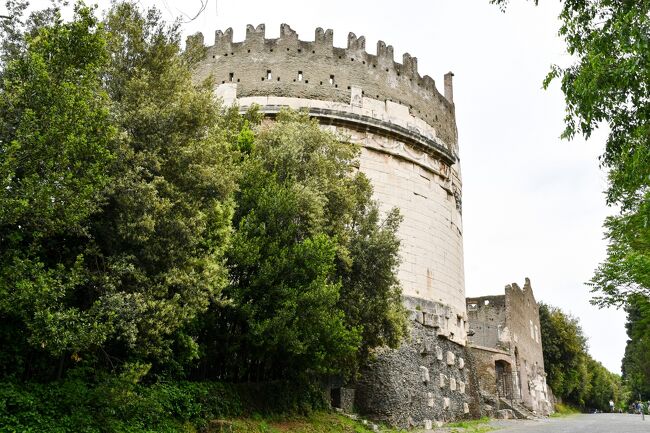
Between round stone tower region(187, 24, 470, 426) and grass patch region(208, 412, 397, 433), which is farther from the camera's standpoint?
round stone tower region(187, 24, 470, 426)

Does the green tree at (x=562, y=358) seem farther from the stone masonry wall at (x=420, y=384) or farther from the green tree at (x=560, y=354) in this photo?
the stone masonry wall at (x=420, y=384)

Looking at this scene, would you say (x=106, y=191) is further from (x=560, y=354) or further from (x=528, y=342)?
(x=560, y=354)

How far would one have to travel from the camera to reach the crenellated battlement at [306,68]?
2106cm

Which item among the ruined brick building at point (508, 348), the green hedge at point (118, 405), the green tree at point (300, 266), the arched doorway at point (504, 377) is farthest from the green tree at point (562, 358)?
the green hedge at point (118, 405)

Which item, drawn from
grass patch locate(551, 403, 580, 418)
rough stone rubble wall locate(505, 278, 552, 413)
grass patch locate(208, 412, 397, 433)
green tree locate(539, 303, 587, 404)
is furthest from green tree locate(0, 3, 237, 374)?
green tree locate(539, 303, 587, 404)

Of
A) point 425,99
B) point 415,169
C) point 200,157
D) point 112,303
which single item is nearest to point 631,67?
point 200,157

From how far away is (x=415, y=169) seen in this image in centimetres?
2219

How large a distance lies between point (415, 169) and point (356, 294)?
8.94m

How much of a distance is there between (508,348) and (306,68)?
16.9m

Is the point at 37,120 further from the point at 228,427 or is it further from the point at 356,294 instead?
the point at 356,294

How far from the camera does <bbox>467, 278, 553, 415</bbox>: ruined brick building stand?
2670 centimetres

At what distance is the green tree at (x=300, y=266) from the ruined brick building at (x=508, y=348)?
504 inches

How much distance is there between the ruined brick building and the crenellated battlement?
1143 centimetres

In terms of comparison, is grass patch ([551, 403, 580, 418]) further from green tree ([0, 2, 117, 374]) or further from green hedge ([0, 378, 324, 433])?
green tree ([0, 2, 117, 374])
